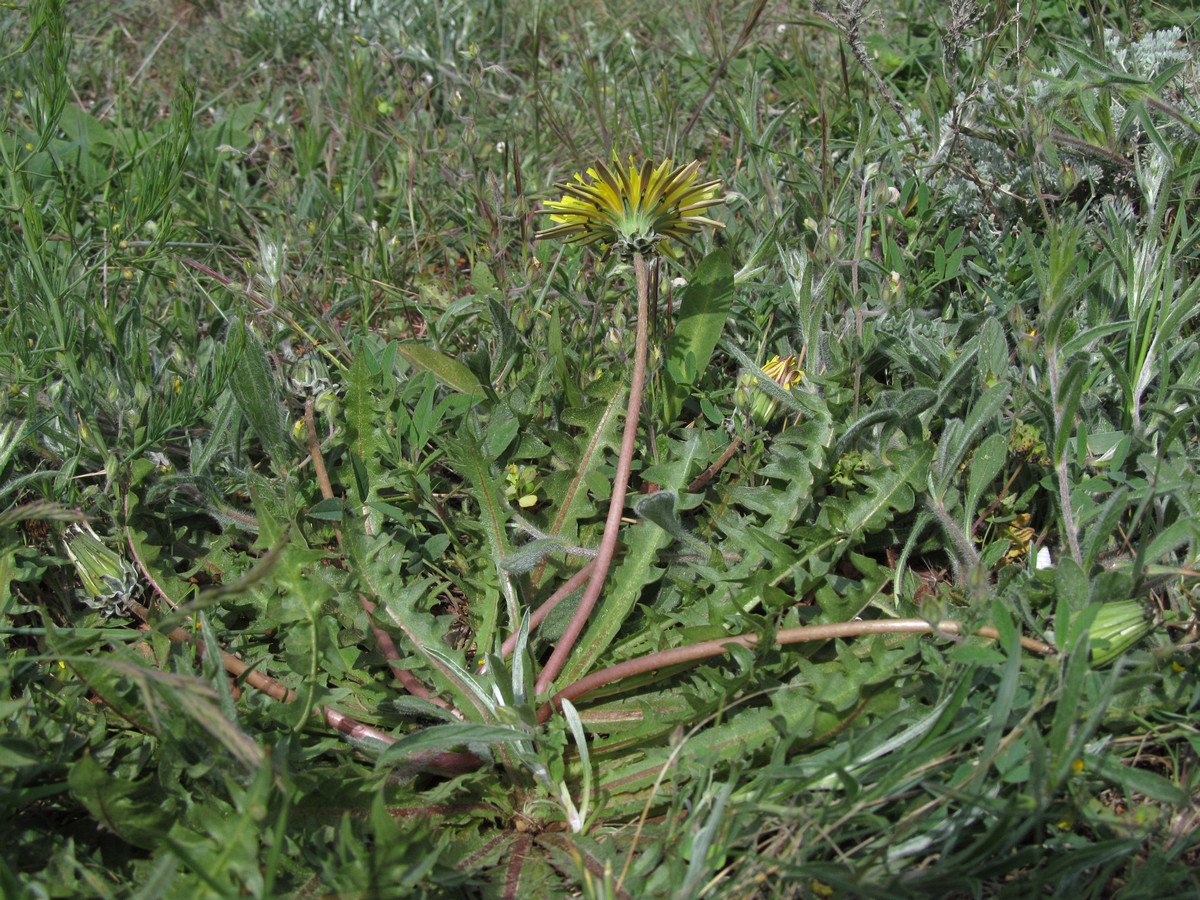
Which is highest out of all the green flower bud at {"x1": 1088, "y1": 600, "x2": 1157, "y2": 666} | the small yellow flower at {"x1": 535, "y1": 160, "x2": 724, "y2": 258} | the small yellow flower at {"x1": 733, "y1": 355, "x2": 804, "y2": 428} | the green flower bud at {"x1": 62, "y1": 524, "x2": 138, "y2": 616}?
the small yellow flower at {"x1": 535, "y1": 160, "x2": 724, "y2": 258}

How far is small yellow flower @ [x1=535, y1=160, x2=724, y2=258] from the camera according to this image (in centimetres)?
198

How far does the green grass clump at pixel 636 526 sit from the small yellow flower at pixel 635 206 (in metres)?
0.05

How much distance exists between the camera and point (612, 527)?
6.52ft

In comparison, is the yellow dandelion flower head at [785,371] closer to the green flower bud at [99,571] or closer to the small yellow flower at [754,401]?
the small yellow flower at [754,401]

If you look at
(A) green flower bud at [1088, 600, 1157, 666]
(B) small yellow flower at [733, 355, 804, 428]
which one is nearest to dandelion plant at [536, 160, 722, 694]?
(B) small yellow flower at [733, 355, 804, 428]

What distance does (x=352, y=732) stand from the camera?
6.11 feet

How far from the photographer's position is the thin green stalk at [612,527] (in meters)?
1.95

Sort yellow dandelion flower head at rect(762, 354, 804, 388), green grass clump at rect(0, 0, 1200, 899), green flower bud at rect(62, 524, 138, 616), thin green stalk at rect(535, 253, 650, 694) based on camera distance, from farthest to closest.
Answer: yellow dandelion flower head at rect(762, 354, 804, 388) → green flower bud at rect(62, 524, 138, 616) → thin green stalk at rect(535, 253, 650, 694) → green grass clump at rect(0, 0, 1200, 899)

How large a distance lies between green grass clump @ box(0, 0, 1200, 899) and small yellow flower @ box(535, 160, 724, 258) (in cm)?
5

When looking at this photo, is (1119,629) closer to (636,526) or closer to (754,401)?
(754,401)

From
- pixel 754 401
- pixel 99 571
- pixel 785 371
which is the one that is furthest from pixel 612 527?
pixel 99 571

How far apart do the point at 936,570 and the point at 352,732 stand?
138 centimetres

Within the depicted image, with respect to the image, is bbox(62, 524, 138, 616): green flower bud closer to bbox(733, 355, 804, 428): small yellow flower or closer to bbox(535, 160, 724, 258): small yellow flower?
bbox(535, 160, 724, 258): small yellow flower

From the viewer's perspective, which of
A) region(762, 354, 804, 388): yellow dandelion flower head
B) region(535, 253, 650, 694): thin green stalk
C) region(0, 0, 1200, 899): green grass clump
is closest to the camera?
region(0, 0, 1200, 899): green grass clump
